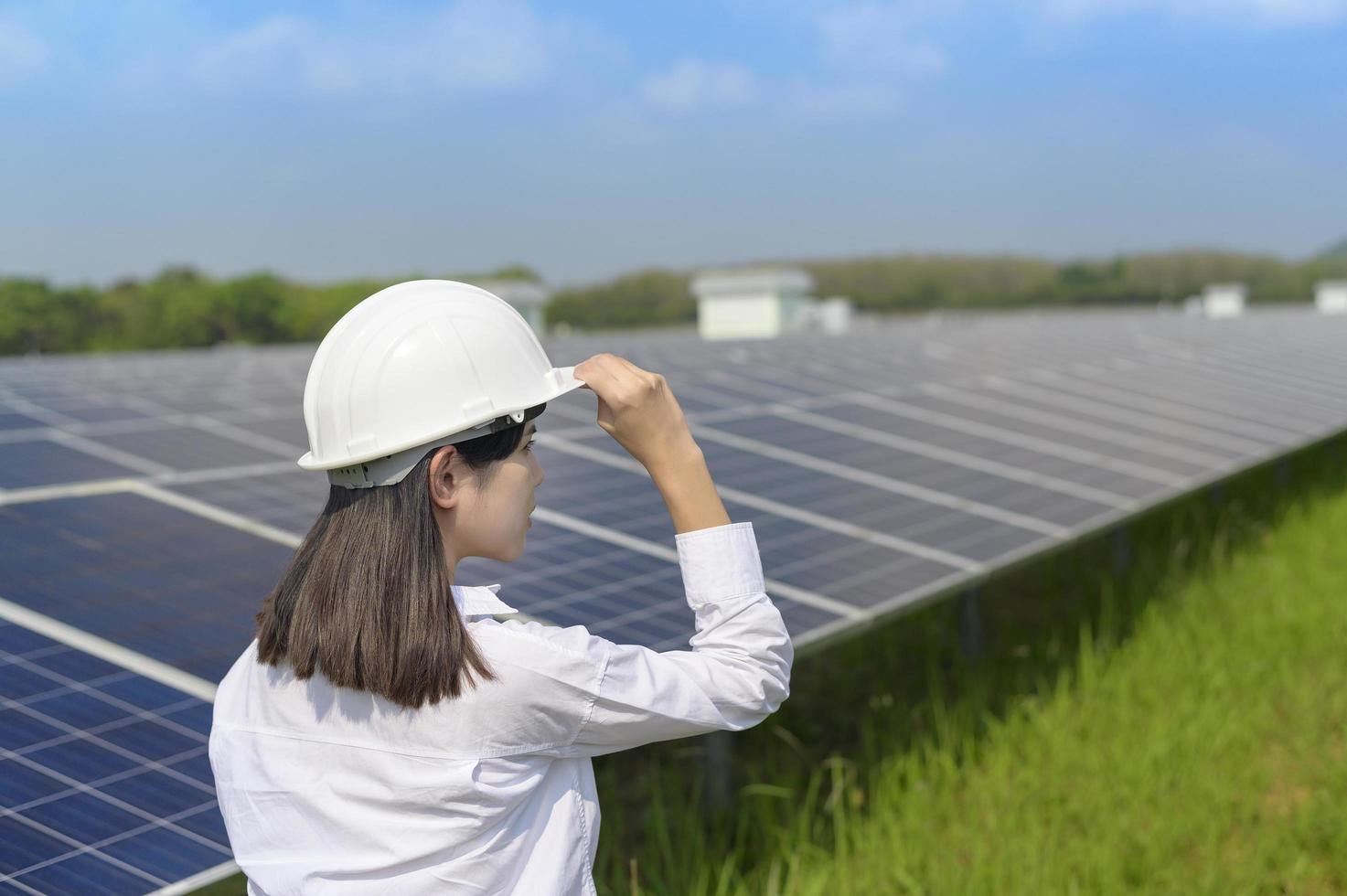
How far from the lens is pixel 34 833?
2.53m

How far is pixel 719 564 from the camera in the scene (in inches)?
79.7

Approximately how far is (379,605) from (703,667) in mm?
540

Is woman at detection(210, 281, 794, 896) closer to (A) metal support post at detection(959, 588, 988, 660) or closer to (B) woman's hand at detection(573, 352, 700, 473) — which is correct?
(B) woman's hand at detection(573, 352, 700, 473)

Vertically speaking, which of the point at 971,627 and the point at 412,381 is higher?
the point at 412,381

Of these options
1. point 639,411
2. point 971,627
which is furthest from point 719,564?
point 971,627

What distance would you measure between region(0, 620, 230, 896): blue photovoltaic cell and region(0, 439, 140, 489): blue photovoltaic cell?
6.85 ft

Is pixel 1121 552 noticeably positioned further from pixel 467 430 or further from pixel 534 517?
pixel 467 430

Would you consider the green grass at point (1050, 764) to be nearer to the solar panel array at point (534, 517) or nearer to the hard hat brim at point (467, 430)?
the solar panel array at point (534, 517)

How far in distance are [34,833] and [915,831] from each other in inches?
146

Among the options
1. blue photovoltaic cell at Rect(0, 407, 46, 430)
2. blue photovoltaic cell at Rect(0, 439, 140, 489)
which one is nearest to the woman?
blue photovoltaic cell at Rect(0, 439, 140, 489)

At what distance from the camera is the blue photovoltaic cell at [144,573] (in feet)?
11.8

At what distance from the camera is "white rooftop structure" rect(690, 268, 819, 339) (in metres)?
26.1

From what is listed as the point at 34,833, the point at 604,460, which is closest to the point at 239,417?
the point at 604,460

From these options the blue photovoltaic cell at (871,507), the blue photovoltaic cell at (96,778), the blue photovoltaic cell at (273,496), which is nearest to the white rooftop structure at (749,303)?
the blue photovoltaic cell at (871,507)
